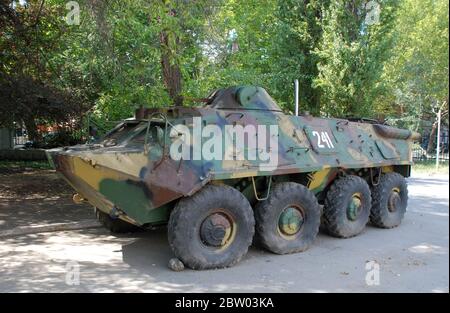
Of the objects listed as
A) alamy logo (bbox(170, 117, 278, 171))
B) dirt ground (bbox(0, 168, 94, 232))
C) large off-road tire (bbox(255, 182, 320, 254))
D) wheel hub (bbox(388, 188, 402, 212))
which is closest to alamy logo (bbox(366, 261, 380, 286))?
large off-road tire (bbox(255, 182, 320, 254))

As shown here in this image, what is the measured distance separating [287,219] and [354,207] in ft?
5.10

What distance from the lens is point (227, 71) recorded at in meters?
12.0

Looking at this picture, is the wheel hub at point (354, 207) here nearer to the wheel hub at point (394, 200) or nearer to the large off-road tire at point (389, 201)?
the large off-road tire at point (389, 201)

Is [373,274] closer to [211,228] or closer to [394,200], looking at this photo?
[211,228]

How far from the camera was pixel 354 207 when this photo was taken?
25.7 feet

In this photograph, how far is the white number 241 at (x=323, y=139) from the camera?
753 centimetres

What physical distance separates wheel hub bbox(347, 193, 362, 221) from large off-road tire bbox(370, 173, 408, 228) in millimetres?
684

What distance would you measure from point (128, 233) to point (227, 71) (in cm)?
533

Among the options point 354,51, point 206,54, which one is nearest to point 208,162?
point 206,54

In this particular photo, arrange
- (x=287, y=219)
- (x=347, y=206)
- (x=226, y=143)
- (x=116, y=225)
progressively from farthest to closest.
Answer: (x=116, y=225) < (x=347, y=206) < (x=287, y=219) < (x=226, y=143)

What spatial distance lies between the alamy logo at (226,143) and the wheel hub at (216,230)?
695mm

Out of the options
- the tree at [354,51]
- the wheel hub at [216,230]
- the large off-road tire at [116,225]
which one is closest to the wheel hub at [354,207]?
the wheel hub at [216,230]

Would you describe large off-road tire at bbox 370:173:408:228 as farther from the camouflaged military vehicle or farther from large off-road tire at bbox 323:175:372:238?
large off-road tire at bbox 323:175:372:238

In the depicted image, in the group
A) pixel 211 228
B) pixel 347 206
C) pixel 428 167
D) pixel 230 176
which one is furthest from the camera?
pixel 428 167
